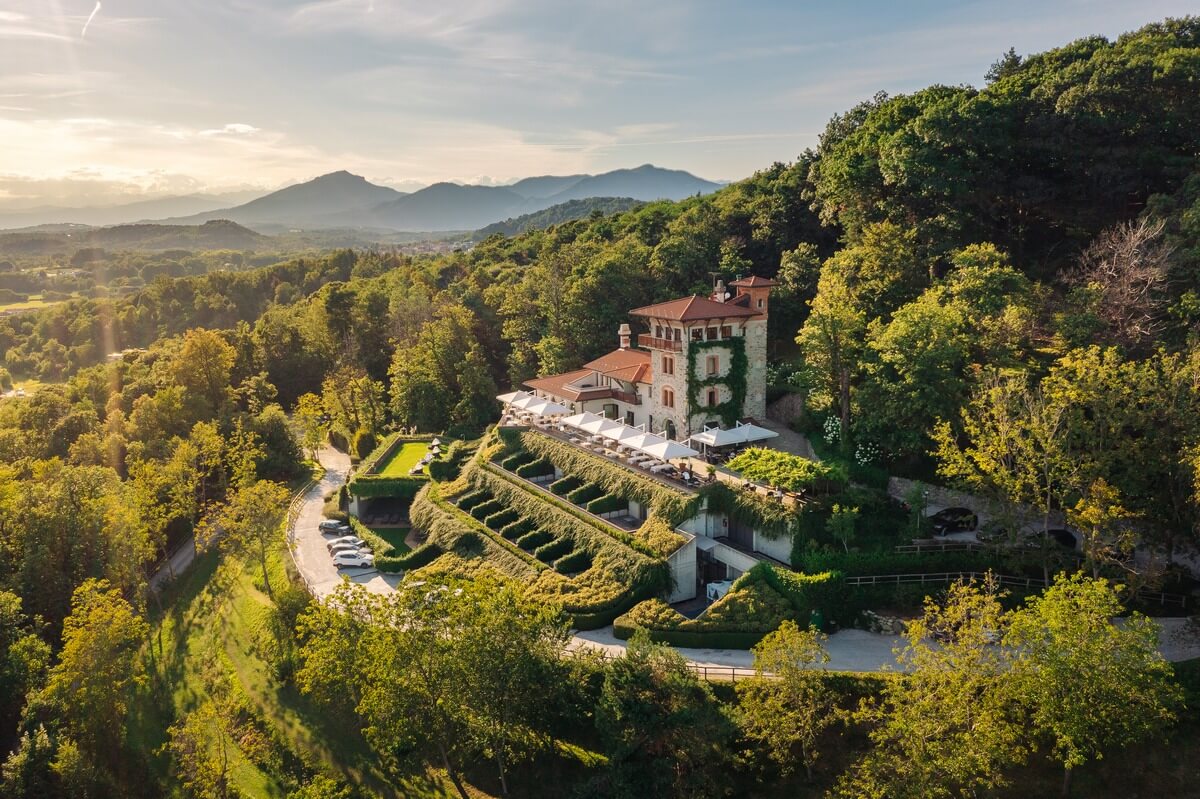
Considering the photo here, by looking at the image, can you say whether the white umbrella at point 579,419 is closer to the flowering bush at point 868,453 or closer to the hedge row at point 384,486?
the hedge row at point 384,486

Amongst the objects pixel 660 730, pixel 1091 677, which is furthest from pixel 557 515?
pixel 1091 677

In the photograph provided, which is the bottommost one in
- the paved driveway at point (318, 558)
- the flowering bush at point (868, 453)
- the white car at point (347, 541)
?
the paved driveway at point (318, 558)

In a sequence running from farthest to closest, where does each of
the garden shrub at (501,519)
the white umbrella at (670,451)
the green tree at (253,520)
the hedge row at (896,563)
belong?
the green tree at (253,520), the garden shrub at (501,519), the white umbrella at (670,451), the hedge row at (896,563)

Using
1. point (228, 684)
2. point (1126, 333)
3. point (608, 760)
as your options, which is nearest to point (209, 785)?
point (228, 684)

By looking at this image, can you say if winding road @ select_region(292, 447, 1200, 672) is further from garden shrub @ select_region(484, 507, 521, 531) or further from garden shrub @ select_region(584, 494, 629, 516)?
garden shrub @ select_region(584, 494, 629, 516)

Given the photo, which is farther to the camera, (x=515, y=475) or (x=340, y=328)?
(x=340, y=328)

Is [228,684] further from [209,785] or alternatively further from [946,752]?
[946,752]

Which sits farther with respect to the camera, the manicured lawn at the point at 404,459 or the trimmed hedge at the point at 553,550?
the manicured lawn at the point at 404,459

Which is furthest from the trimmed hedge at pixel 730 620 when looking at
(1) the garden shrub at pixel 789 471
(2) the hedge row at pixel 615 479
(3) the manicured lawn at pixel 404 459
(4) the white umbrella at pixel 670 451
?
(3) the manicured lawn at pixel 404 459
